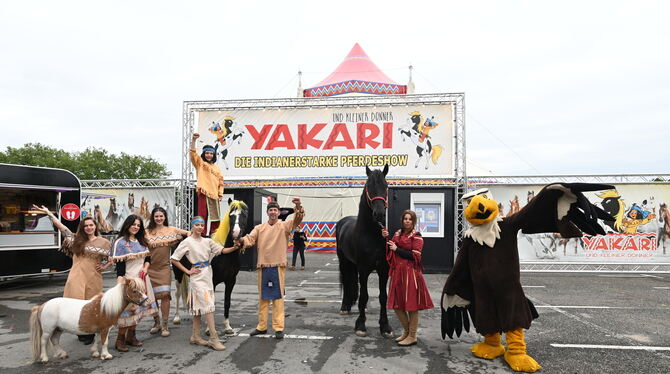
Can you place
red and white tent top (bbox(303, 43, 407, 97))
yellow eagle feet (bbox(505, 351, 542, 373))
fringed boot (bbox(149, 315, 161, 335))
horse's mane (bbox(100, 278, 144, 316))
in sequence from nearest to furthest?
1. yellow eagle feet (bbox(505, 351, 542, 373))
2. horse's mane (bbox(100, 278, 144, 316))
3. fringed boot (bbox(149, 315, 161, 335))
4. red and white tent top (bbox(303, 43, 407, 97))

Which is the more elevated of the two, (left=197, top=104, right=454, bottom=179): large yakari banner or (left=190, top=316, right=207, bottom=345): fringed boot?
(left=197, top=104, right=454, bottom=179): large yakari banner

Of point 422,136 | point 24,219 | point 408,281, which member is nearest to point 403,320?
point 408,281

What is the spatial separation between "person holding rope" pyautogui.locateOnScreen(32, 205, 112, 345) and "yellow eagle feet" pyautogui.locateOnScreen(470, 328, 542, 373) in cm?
469

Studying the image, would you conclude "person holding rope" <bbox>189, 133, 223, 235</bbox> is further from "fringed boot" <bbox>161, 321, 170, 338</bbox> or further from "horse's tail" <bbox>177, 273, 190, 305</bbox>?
"fringed boot" <bbox>161, 321, 170, 338</bbox>

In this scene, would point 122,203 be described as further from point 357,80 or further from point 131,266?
point 357,80

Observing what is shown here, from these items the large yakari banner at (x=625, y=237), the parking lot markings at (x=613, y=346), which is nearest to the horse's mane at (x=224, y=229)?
the parking lot markings at (x=613, y=346)

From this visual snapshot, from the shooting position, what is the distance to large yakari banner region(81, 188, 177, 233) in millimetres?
13062

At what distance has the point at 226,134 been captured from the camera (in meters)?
12.2

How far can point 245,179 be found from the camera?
12.0 metres

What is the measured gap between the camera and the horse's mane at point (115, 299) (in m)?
4.16

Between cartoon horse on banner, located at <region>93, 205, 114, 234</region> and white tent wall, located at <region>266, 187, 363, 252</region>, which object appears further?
white tent wall, located at <region>266, 187, 363, 252</region>

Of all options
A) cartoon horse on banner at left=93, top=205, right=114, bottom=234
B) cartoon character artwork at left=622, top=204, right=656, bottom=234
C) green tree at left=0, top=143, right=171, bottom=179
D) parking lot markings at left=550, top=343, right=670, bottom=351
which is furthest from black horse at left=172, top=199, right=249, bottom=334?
green tree at left=0, top=143, right=171, bottom=179

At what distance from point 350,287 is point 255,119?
7566 mm

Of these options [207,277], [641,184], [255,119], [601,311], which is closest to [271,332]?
[207,277]
